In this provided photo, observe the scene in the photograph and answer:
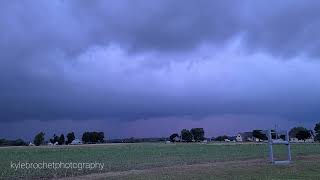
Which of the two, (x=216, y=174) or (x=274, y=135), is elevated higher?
(x=274, y=135)

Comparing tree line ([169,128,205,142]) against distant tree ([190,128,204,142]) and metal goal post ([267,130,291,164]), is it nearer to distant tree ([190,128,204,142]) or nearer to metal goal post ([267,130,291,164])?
distant tree ([190,128,204,142])

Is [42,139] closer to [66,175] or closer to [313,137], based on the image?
[313,137]

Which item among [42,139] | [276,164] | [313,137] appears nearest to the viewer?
[276,164]

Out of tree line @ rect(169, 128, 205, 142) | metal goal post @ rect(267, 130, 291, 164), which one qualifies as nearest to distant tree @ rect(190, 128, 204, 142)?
tree line @ rect(169, 128, 205, 142)

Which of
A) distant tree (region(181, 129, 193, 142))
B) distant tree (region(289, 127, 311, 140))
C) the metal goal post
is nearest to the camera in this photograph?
the metal goal post

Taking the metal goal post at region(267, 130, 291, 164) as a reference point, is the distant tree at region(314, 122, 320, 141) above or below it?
above

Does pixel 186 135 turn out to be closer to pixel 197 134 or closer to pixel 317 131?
pixel 197 134

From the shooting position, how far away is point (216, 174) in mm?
23781

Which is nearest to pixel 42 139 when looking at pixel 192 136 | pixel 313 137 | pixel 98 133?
pixel 98 133

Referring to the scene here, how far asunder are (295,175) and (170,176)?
6229 millimetres

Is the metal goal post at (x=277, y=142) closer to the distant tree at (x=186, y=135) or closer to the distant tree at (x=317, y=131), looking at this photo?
the distant tree at (x=317, y=131)

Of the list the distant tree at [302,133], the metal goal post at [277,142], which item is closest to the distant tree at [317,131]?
the distant tree at [302,133]

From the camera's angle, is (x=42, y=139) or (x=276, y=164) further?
(x=42, y=139)

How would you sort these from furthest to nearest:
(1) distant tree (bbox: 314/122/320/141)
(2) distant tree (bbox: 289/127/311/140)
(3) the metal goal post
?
(2) distant tree (bbox: 289/127/311/140)
(1) distant tree (bbox: 314/122/320/141)
(3) the metal goal post
